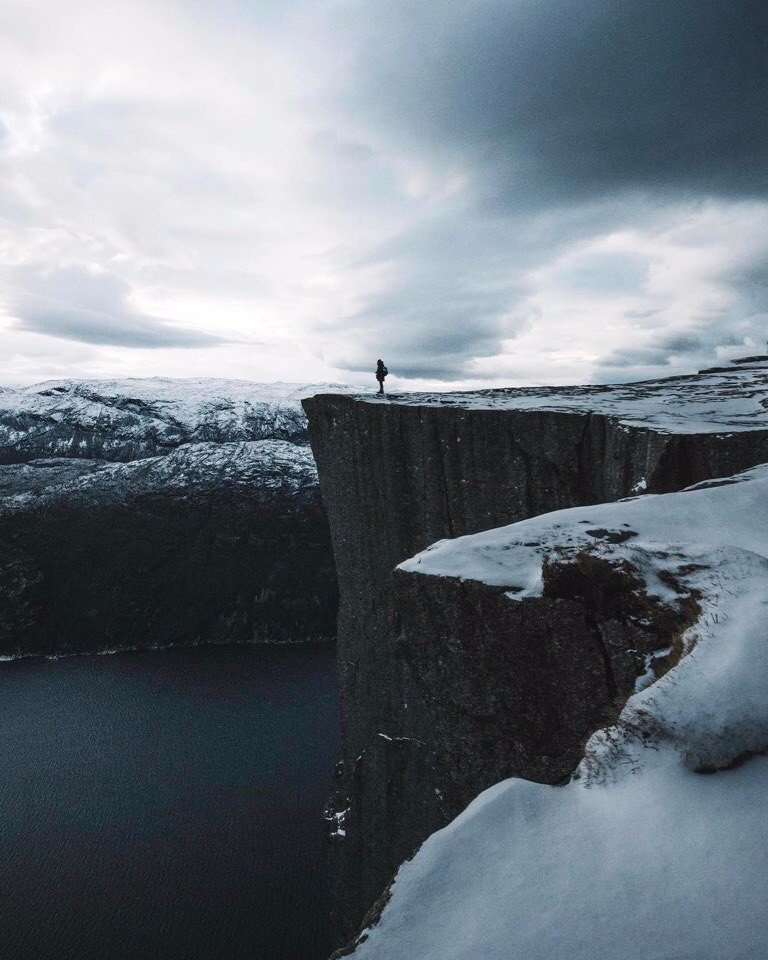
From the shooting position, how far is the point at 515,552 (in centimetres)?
492

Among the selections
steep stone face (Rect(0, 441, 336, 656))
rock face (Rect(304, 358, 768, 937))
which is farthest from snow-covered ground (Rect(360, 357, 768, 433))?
steep stone face (Rect(0, 441, 336, 656))

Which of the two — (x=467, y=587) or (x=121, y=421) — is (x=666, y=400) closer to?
(x=467, y=587)

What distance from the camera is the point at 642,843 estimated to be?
2.57 m

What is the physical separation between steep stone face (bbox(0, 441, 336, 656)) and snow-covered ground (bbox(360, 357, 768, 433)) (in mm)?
69912

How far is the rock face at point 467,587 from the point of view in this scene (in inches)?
175

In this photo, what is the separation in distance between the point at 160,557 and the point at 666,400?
9144 cm

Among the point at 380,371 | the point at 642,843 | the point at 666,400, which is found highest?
the point at 380,371

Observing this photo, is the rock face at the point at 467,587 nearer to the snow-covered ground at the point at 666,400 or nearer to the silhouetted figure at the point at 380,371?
the snow-covered ground at the point at 666,400

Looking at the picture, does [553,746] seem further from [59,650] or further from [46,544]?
[46,544]

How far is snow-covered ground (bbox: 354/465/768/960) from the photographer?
2211mm

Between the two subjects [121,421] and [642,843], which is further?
[121,421]

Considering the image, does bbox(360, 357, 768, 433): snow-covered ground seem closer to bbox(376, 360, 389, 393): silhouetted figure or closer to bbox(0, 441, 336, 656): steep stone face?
bbox(376, 360, 389, 393): silhouetted figure

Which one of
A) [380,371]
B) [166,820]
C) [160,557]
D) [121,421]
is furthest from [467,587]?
[121,421]

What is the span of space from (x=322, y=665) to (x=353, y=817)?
48.0 m
